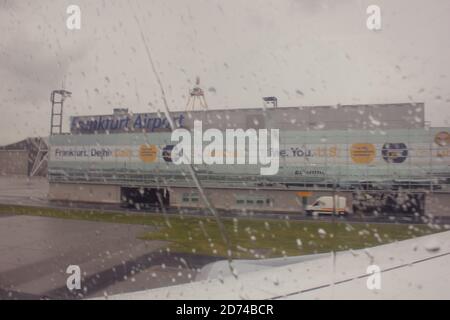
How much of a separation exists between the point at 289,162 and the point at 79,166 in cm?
1677

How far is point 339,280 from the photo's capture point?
240cm

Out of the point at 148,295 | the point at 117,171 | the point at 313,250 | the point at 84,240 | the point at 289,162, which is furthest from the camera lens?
the point at 117,171

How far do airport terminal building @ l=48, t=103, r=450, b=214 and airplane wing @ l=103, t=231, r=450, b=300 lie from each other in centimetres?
1552

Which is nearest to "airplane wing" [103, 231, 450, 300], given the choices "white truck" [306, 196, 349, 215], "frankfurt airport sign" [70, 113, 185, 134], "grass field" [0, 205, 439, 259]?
"grass field" [0, 205, 439, 259]

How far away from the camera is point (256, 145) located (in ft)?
74.2

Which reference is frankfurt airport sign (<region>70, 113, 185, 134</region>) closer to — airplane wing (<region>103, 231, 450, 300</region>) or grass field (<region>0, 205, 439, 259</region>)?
grass field (<region>0, 205, 439, 259</region>)

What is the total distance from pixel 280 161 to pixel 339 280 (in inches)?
799

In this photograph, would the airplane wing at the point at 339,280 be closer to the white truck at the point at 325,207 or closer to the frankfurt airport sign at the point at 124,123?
the white truck at the point at 325,207

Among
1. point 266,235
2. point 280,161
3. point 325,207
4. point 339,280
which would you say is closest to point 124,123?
point 280,161

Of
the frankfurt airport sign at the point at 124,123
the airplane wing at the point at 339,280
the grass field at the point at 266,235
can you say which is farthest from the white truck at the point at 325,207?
the airplane wing at the point at 339,280

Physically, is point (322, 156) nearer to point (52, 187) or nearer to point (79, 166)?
point (79, 166)

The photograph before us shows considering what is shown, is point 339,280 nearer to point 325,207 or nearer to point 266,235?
point 266,235

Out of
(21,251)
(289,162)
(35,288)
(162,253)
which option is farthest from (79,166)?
(35,288)

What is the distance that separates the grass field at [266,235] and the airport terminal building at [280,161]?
4.36m
